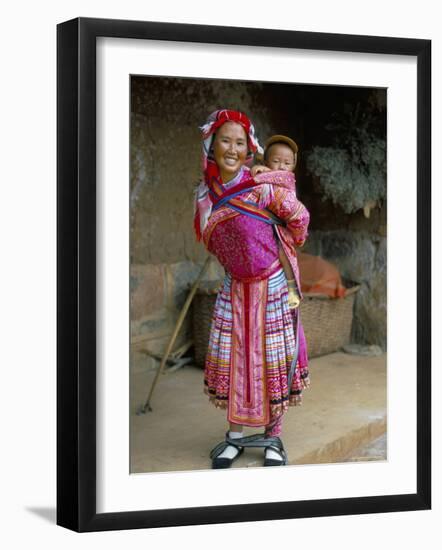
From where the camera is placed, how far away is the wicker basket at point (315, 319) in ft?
18.6

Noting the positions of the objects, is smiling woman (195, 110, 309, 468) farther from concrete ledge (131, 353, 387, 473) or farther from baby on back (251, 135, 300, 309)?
concrete ledge (131, 353, 387, 473)

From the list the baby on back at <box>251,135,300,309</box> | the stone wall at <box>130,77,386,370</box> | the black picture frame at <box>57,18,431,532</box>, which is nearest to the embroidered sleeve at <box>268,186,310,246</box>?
the baby on back at <box>251,135,300,309</box>

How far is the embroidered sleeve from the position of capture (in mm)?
3746

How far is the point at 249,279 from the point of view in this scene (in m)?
3.84

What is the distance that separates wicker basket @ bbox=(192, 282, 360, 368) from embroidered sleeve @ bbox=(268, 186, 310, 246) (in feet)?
6.02

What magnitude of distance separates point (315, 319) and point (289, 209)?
2.31 m

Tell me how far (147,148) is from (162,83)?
40cm

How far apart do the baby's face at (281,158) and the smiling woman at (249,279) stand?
2.5 inches

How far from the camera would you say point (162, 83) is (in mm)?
5473

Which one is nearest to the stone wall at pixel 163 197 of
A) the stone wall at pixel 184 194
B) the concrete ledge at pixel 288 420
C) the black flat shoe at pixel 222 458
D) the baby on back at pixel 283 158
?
the stone wall at pixel 184 194

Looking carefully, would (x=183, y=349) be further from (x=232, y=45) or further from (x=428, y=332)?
(x=232, y=45)

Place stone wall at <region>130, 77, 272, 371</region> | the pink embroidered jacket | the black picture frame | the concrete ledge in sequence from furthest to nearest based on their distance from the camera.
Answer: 1. stone wall at <region>130, 77, 272, 371</region>
2. the concrete ledge
3. the pink embroidered jacket
4. the black picture frame

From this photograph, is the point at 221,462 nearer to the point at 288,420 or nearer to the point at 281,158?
the point at 288,420

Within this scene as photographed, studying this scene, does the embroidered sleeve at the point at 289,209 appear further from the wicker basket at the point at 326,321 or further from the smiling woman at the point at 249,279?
the wicker basket at the point at 326,321
